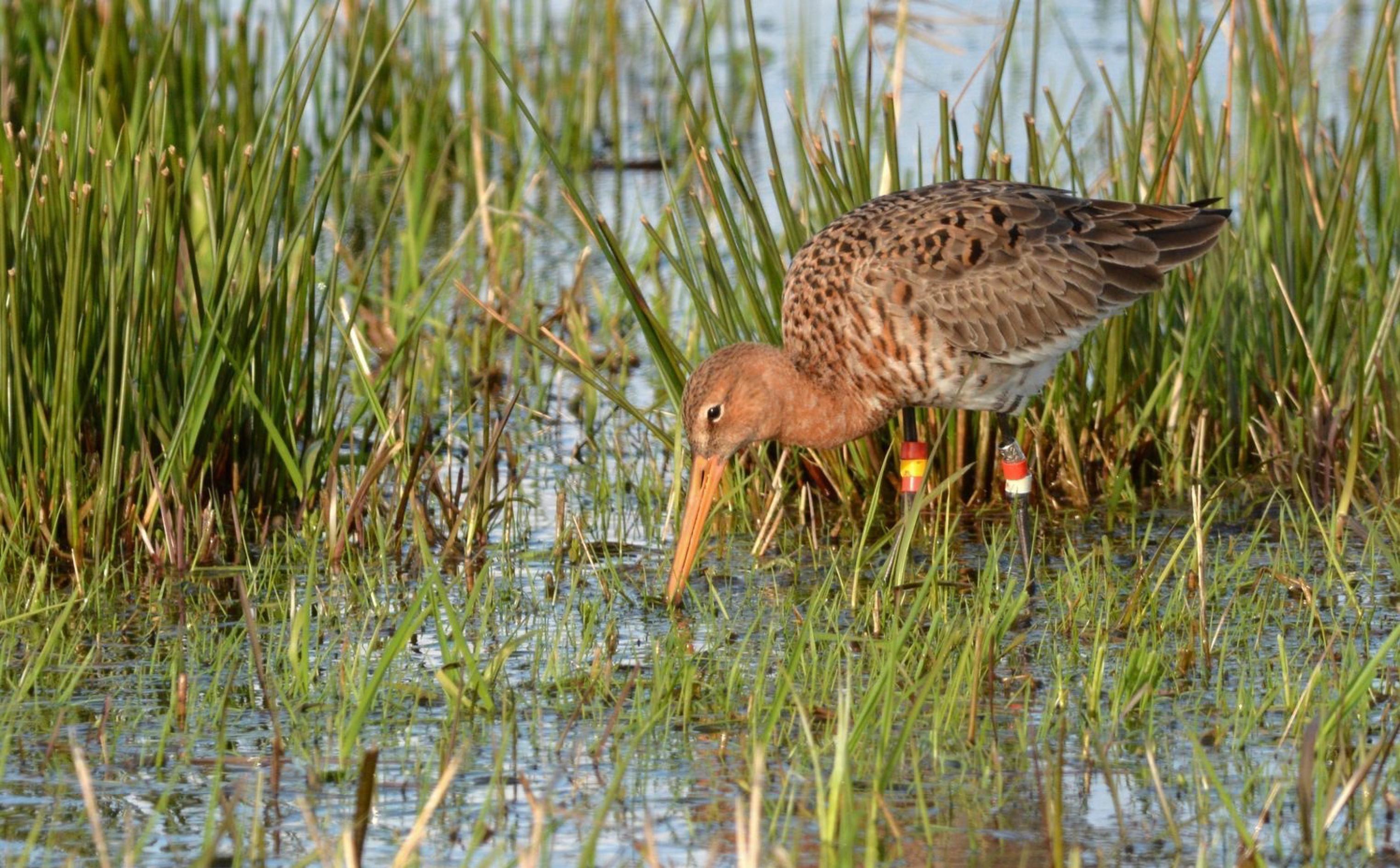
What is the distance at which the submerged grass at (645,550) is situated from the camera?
357 cm

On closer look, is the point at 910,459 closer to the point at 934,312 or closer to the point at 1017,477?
the point at 1017,477

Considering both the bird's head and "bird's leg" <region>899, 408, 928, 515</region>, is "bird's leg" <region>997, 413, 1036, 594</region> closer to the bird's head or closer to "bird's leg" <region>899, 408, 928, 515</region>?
"bird's leg" <region>899, 408, 928, 515</region>

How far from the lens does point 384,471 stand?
6.11 metres

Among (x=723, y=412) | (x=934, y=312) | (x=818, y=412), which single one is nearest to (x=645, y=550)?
(x=723, y=412)

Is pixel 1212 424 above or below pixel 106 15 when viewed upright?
below

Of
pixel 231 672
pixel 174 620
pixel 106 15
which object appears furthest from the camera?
pixel 106 15

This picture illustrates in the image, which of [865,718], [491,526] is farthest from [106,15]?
[865,718]

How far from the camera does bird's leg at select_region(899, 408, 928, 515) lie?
5770 mm

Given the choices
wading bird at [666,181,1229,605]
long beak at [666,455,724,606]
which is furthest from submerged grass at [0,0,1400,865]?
wading bird at [666,181,1229,605]

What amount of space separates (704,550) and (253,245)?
1.49m

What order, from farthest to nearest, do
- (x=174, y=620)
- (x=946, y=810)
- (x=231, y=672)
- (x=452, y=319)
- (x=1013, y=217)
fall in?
(x=452, y=319) < (x=1013, y=217) < (x=174, y=620) < (x=231, y=672) < (x=946, y=810)

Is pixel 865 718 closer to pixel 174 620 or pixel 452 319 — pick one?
pixel 174 620

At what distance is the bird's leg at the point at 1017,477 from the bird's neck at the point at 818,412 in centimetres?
40

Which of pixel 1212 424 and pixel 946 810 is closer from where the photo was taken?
pixel 946 810
